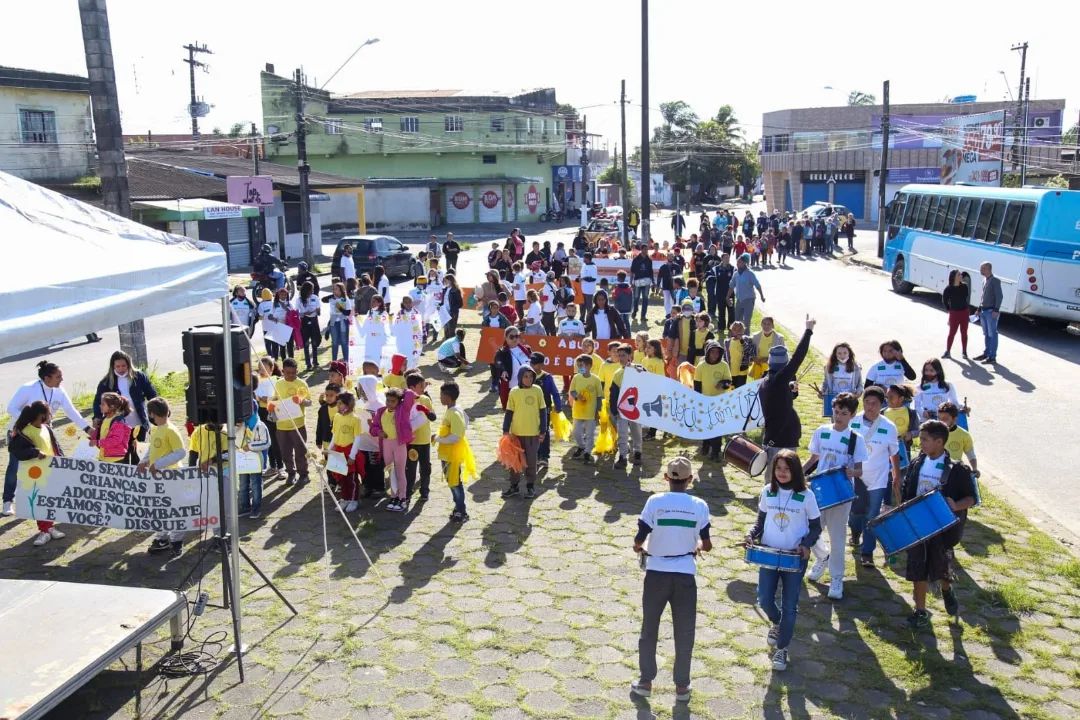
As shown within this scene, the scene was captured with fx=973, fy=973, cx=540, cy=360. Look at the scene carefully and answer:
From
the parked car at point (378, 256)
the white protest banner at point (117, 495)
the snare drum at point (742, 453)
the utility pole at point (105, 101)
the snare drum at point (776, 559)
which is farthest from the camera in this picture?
the parked car at point (378, 256)

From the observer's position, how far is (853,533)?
879 cm

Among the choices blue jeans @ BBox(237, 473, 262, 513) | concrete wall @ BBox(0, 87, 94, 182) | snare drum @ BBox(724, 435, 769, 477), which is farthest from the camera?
concrete wall @ BBox(0, 87, 94, 182)

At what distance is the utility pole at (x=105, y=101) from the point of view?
13578mm

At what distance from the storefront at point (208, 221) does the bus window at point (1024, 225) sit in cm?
1924

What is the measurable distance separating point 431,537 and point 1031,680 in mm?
5156

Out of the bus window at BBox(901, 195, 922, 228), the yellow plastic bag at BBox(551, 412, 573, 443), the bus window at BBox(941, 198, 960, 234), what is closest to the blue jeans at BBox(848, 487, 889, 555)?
the yellow plastic bag at BBox(551, 412, 573, 443)

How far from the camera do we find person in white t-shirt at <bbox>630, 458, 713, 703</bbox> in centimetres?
619

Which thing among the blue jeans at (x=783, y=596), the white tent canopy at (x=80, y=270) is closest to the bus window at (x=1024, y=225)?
the blue jeans at (x=783, y=596)

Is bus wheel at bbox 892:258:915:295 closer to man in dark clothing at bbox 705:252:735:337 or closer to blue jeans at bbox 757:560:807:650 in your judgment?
man in dark clothing at bbox 705:252:735:337

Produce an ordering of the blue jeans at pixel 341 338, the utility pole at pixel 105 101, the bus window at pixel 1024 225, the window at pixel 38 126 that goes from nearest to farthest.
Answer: the utility pole at pixel 105 101
the blue jeans at pixel 341 338
the bus window at pixel 1024 225
the window at pixel 38 126

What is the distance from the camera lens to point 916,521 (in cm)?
714

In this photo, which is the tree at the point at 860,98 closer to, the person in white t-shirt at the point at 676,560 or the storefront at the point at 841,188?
the storefront at the point at 841,188

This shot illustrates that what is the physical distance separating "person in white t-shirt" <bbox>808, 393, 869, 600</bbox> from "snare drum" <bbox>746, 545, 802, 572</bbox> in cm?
123

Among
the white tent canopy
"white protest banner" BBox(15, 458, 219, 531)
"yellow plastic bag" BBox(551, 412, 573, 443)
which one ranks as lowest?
"yellow plastic bag" BBox(551, 412, 573, 443)
